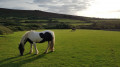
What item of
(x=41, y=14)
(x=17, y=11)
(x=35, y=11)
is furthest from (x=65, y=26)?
(x=17, y=11)

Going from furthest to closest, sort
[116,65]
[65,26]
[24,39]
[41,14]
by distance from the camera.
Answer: [41,14] < [65,26] < [24,39] < [116,65]

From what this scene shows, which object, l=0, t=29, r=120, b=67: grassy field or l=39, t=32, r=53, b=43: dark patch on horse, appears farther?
l=39, t=32, r=53, b=43: dark patch on horse

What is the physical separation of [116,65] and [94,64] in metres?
1.09

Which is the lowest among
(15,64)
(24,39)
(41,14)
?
(15,64)

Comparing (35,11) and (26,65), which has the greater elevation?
(35,11)

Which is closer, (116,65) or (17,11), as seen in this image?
(116,65)

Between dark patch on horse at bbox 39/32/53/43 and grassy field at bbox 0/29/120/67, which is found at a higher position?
dark patch on horse at bbox 39/32/53/43

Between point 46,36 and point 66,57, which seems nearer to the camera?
point 66,57

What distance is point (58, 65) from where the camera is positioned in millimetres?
6078

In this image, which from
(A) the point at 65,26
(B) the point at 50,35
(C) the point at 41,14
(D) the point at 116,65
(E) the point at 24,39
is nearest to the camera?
(D) the point at 116,65

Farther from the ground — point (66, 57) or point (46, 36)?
point (46, 36)

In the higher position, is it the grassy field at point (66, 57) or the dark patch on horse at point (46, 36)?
the dark patch on horse at point (46, 36)

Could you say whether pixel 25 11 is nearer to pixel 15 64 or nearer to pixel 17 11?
pixel 17 11

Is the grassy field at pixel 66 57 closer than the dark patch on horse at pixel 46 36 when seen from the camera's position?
Yes
